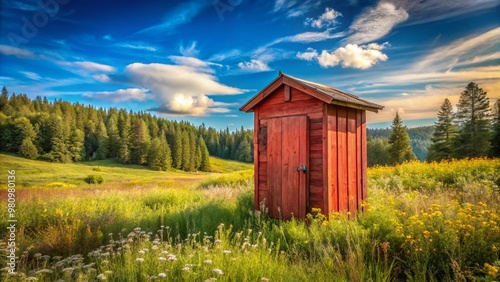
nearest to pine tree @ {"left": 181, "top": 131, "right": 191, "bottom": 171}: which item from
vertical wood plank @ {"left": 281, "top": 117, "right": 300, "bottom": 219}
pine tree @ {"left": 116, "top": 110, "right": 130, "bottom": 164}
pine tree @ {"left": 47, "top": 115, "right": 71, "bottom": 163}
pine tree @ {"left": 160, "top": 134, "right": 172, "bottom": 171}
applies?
pine tree @ {"left": 160, "top": 134, "right": 172, "bottom": 171}

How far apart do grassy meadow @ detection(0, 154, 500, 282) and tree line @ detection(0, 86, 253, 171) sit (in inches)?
1869

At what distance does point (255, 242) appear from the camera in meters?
5.76

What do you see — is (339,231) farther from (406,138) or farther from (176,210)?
(406,138)

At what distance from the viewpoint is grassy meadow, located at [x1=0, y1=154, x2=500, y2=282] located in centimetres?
353

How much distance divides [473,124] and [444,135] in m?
4.14

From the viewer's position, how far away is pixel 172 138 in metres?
69.1

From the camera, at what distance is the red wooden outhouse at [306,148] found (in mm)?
6367

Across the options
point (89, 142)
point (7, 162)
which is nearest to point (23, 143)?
point (7, 162)

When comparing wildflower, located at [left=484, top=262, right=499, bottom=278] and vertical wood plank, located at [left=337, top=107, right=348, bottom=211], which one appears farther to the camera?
vertical wood plank, located at [left=337, top=107, right=348, bottom=211]

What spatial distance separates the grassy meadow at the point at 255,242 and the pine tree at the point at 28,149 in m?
44.5

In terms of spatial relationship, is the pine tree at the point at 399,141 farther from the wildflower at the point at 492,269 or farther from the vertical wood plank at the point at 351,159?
the wildflower at the point at 492,269

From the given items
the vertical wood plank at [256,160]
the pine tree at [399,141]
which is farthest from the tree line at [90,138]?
the vertical wood plank at [256,160]

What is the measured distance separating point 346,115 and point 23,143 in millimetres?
53719

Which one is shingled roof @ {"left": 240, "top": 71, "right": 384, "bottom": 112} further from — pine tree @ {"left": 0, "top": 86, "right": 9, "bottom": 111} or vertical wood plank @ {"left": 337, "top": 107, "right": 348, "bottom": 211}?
pine tree @ {"left": 0, "top": 86, "right": 9, "bottom": 111}
